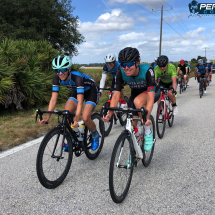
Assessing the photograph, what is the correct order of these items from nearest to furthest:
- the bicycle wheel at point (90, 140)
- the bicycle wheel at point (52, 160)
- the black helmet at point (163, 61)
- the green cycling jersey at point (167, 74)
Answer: the bicycle wheel at point (52, 160) → the bicycle wheel at point (90, 140) → the black helmet at point (163, 61) → the green cycling jersey at point (167, 74)

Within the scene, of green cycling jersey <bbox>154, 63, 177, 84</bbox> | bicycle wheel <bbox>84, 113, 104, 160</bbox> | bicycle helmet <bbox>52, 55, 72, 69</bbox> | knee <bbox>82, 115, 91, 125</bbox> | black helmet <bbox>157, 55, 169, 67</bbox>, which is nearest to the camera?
bicycle helmet <bbox>52, 55, 72, 69</bbox>

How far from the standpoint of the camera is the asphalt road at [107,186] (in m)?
2.98

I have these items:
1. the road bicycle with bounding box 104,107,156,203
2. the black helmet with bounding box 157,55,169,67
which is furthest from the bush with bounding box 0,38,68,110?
the road bicycle with bounding box 104,107,156,203

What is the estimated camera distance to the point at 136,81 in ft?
13.7

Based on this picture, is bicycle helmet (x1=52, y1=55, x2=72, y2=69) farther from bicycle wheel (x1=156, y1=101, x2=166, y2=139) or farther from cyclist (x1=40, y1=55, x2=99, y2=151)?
bicycle wheel (x1=156, y1=101, x2=166, y2=139)

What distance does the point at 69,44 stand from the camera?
3325cm

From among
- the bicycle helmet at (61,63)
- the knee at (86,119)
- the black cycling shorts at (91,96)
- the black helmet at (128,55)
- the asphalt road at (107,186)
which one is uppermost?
the black helmet at (128,55)

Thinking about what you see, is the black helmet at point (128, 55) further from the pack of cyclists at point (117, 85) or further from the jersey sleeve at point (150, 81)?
the jersey sleeve at point (150, 81)

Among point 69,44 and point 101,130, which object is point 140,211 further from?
point 69,44

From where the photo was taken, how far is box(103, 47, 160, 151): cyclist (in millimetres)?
3527

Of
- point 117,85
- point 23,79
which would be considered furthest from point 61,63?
point 23,79

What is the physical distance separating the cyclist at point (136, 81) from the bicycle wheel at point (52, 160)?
0.75 metres

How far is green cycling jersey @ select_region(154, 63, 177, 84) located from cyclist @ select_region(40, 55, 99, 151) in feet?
10.7

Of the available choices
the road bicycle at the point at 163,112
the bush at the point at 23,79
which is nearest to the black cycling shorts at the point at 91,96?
the road bicycle at the point at 163,112
